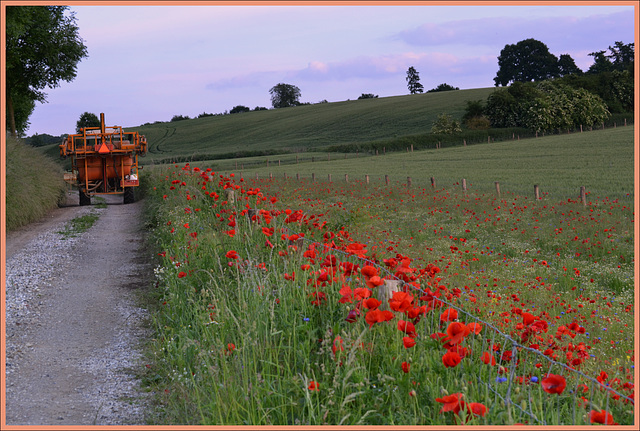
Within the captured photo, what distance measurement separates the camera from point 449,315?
390 centimetres

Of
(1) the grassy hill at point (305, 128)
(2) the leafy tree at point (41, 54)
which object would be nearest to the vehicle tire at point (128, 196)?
(2) the leafy tree at point (41, 54)

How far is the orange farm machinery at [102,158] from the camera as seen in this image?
21906mm

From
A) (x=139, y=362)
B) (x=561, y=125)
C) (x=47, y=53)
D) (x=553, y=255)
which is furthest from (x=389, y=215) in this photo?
(x=561, y=125)

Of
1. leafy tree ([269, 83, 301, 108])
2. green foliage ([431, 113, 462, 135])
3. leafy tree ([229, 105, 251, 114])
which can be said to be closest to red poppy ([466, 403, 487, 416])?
green foliage ([431, 113, 462, 135])

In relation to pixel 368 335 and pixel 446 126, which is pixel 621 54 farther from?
pixel 368 335

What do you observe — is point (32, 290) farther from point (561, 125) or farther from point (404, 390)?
point (561, 125)

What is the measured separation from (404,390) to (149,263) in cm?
771

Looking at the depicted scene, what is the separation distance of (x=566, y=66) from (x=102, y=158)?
100 metres

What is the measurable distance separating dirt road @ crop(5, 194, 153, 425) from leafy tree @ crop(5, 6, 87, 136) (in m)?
20.2

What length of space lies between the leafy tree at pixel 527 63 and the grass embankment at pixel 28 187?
9685 cm

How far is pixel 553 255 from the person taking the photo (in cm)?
1126

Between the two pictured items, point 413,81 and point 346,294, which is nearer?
point 346,294

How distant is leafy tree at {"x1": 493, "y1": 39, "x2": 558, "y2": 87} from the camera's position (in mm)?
104938

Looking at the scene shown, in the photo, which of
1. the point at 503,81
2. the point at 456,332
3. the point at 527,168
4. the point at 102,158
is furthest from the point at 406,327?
the point at 503,81
